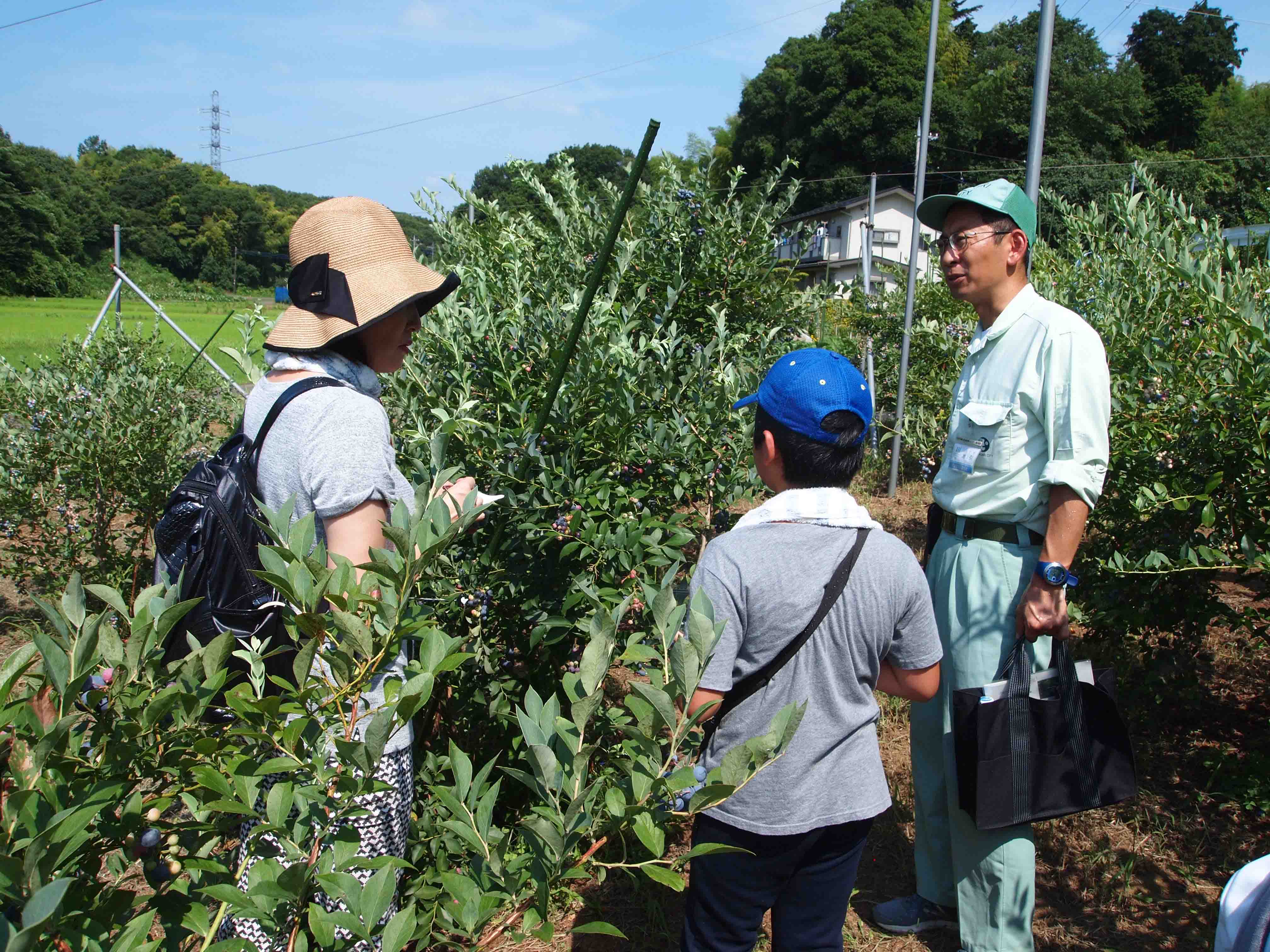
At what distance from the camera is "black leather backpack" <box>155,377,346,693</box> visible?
1.50 meters

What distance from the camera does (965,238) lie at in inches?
89.4

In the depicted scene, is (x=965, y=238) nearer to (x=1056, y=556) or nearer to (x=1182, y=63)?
(x=1056, y=556)

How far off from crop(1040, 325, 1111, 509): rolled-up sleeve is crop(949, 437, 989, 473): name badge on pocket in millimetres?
159

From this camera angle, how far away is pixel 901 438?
24.3 feet

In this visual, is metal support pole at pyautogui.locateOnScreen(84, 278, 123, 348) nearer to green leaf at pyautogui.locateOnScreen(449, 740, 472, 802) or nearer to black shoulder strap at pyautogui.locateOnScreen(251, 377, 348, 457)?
black shoulder strap at pyautogui.locateOnScreen(251, 377, 348, 457)

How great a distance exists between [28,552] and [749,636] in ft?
14.4

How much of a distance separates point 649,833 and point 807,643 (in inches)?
29.5

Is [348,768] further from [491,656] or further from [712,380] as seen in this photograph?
[712,380]

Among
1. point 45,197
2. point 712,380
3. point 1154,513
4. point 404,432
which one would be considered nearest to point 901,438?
point 1154,513

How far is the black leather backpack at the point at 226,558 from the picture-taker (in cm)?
150

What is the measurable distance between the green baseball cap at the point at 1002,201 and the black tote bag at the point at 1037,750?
3.51 ft

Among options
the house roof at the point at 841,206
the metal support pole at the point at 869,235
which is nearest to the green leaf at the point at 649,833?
the house roof at the point at 841,206

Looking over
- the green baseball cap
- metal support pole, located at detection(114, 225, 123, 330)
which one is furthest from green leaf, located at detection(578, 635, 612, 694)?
metal support pole, located at detection(114, 225, 123, 330)

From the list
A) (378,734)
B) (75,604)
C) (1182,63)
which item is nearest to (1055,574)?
(378,734)
